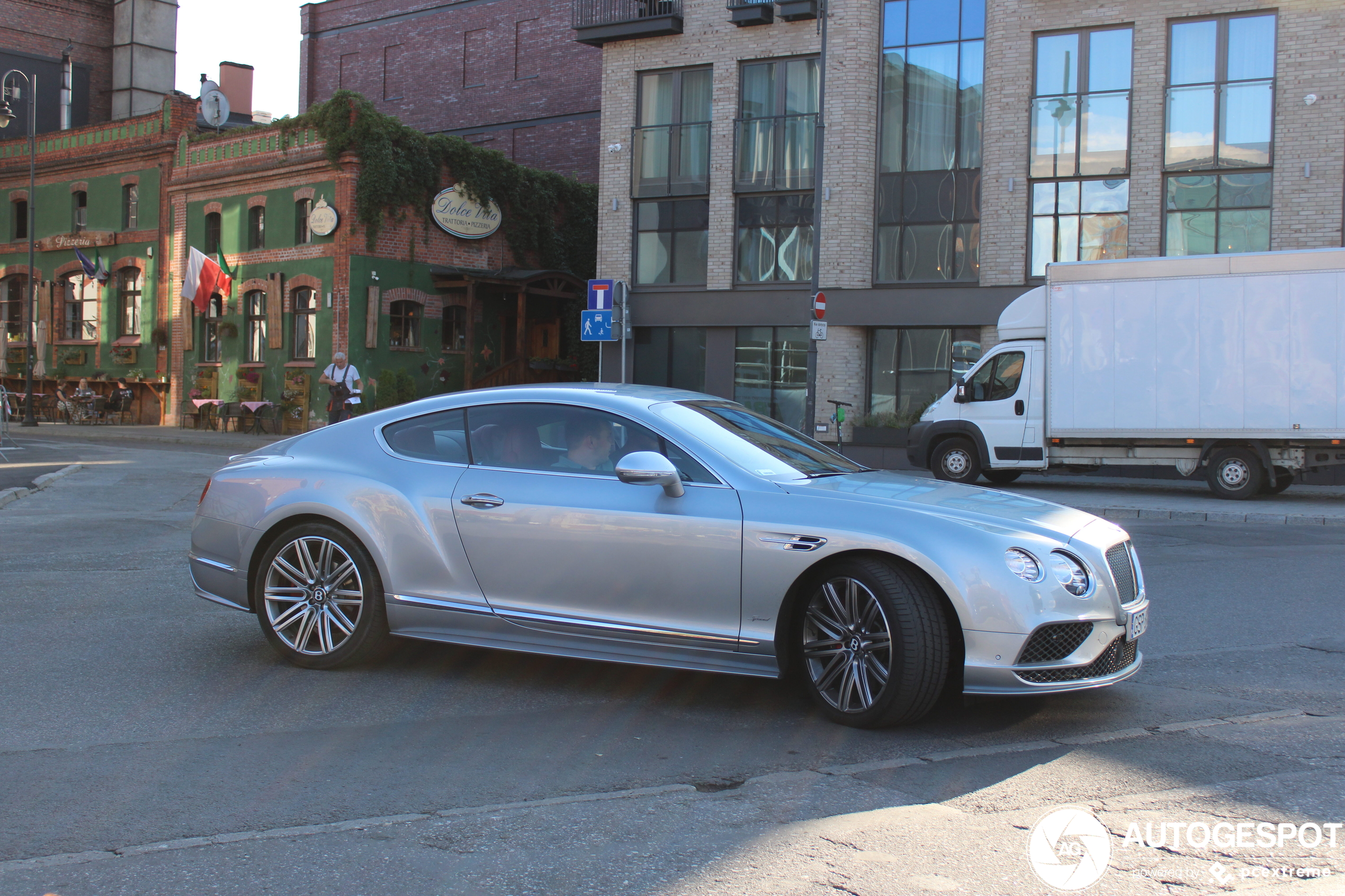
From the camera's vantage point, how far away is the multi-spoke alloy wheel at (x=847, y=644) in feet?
15.6

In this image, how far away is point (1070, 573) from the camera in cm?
466

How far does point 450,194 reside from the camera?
3139cm

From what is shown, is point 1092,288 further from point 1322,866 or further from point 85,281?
point 85,281

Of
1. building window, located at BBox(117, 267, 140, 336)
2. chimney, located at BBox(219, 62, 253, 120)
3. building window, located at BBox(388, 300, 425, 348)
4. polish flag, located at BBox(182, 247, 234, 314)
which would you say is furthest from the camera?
chimney, located at BBox(219, 62, 253, 120)

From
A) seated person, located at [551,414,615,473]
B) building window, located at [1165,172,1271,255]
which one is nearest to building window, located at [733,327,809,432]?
building window, located at [1165,172,1271,255]

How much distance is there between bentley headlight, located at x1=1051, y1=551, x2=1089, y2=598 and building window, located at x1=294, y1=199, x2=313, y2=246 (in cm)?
2872

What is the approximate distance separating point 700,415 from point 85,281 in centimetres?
3707

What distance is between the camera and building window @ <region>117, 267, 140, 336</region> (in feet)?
118

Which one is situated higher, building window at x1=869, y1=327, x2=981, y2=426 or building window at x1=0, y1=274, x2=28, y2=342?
building window at x1=0, y1=274, x2=28, y2=342

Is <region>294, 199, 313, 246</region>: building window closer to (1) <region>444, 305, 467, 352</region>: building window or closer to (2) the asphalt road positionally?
(1) <region>444, 305, 467, 352</region>: building window

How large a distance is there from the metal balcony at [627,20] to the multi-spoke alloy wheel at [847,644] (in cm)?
2443

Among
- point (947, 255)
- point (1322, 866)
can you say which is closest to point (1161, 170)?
point (947, 255)

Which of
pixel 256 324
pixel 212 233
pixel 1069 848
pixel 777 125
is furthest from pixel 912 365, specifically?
pixel 1069 848

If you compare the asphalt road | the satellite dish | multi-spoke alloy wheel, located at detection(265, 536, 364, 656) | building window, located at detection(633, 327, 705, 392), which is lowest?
the asphalt road
